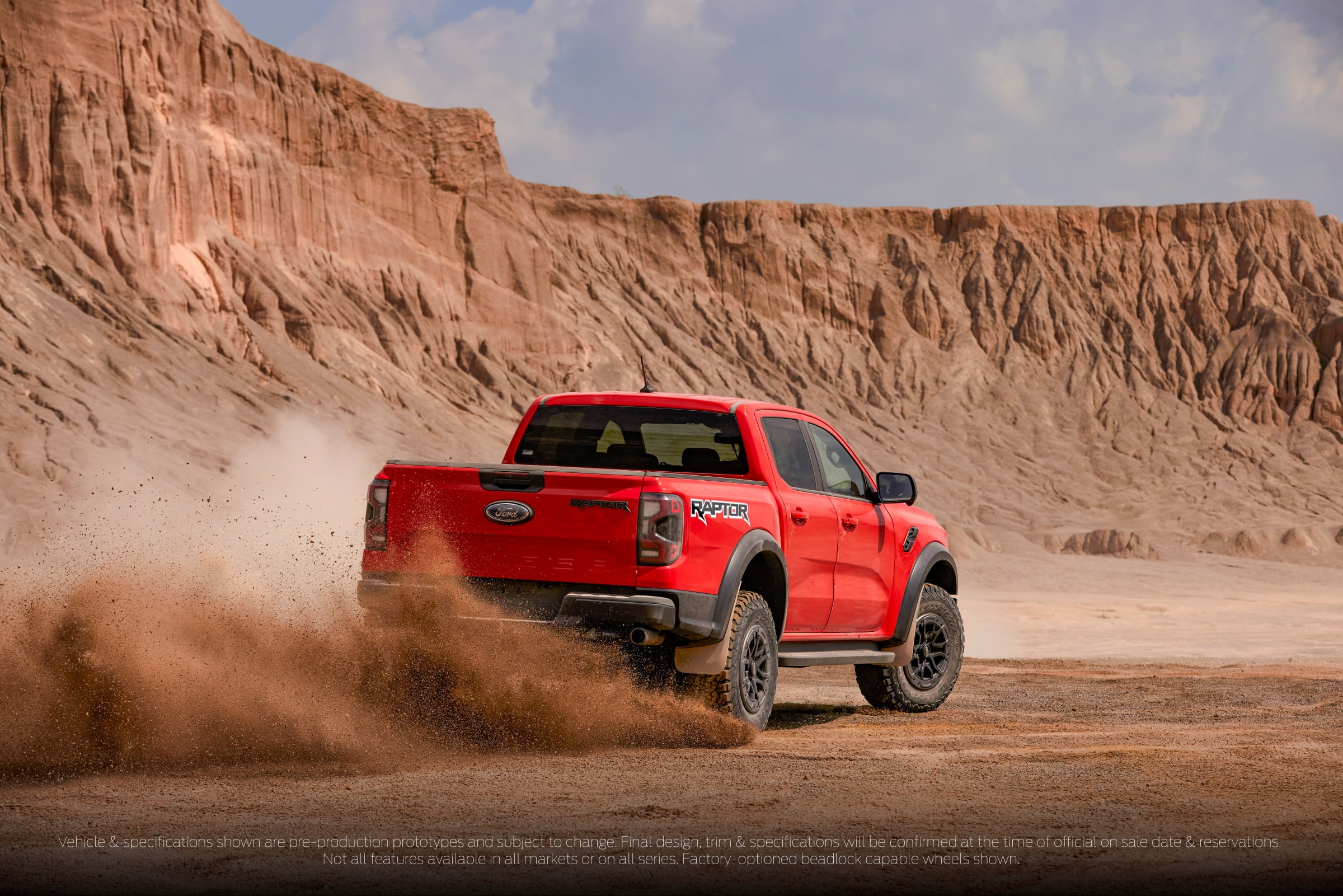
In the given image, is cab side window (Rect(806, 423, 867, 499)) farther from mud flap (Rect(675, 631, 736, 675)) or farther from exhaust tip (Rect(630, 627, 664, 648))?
exhaust tip (Rect(630, 627, 664, 648))

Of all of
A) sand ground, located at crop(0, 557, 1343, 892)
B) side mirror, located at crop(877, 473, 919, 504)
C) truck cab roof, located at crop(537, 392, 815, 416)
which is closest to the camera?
sand ground, located at crop(0, 557, 1343, 892)

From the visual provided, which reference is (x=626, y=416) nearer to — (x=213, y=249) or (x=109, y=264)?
(x=109, y=264)

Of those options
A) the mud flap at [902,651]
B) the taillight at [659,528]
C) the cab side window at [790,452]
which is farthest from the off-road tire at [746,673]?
the mud flap at [902,651]

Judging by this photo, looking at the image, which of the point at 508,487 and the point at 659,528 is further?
the point at 508,487

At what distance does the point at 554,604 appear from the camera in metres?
7.40

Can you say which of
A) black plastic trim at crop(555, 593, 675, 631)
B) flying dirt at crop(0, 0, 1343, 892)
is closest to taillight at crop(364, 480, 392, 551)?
flying dirt at crop(0, 0, 1343, 892)

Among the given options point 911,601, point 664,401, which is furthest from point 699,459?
point 911,601

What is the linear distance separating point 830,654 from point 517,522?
2385 mm

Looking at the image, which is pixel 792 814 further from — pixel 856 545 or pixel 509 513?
pixel 856 545

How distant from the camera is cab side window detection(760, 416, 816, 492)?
8.67 m

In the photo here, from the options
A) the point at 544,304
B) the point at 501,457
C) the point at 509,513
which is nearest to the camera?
the point at 509,513

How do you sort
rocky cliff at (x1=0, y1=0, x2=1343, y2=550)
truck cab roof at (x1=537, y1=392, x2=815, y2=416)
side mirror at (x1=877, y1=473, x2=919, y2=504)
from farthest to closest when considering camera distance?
rocky cliff at (x1=0, y1=0, x2=1343, y2=550)
side mirror at (x1=877, y1=473, x2=919, y2=504)
truck cab roof at (x1=537, y1=392, x2=815, y2=416)

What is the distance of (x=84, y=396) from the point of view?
1187 inches

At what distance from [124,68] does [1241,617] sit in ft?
101
